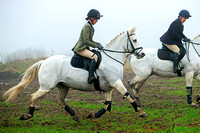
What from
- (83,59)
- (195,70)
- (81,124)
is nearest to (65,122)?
(81,124)

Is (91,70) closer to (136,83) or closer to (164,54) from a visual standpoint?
(136,83)

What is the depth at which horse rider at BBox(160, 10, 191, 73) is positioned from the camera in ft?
30.1

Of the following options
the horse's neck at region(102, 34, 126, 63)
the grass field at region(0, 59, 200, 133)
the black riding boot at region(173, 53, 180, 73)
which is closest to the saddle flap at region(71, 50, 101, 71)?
the horse's neck at region(102, 34, 126, 63)

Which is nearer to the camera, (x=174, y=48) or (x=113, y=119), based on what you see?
(x=113, y=119)

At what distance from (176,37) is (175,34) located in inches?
4.5

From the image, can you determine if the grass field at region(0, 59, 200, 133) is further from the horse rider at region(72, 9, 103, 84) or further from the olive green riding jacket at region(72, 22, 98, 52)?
the olive green riding jacket at region(72, 22, 98, 52)

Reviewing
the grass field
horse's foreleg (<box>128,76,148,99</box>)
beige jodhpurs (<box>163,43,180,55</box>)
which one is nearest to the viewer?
the grass field

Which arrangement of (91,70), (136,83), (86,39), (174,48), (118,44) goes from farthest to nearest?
(136,83) < (174,48) < (118,44) < (86,39) < (91,70)

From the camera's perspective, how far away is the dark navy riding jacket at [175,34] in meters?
9.20

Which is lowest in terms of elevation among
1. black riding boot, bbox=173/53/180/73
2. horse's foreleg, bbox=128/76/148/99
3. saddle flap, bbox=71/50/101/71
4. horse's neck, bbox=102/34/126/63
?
horse's foreleg, bbox=128/76/148/99

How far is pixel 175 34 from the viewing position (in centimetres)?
919

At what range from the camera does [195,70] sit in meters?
9.34

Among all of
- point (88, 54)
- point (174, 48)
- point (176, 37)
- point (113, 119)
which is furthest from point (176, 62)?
point (88, 54)

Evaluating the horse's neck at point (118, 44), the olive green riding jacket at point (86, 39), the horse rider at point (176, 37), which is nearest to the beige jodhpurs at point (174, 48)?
the horse rider at point (176, 37)
